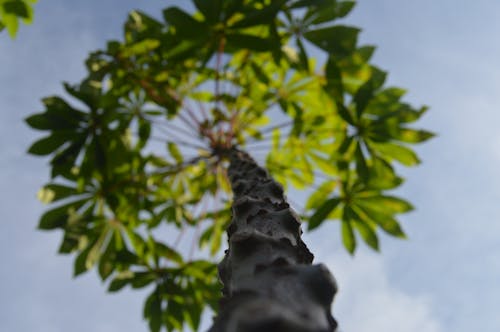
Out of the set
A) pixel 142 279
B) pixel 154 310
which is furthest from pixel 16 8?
pixel 154 310

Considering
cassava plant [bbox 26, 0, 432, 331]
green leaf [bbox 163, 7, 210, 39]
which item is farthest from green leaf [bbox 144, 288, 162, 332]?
green leaf [bbox 163, 7, 210, 39]

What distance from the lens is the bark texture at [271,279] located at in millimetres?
709

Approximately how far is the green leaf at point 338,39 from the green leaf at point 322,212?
4.94 ft

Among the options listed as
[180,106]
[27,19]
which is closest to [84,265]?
[180,106]

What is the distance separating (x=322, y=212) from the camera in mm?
4195

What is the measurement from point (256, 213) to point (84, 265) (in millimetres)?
3432

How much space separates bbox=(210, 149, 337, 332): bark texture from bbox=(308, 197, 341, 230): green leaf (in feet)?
8.94

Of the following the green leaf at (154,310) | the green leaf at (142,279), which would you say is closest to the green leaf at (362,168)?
the green leaf at (142,279)

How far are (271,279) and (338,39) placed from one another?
3009mm

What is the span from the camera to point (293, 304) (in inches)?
31.2

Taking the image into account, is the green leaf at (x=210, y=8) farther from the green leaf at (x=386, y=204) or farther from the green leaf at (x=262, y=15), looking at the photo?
the green leaf at (x=386, y=204)

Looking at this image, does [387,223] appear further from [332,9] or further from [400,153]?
[332,9]

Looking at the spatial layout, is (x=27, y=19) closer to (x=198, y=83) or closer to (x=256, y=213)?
(x=198, y=83)

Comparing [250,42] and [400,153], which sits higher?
[250,42]
